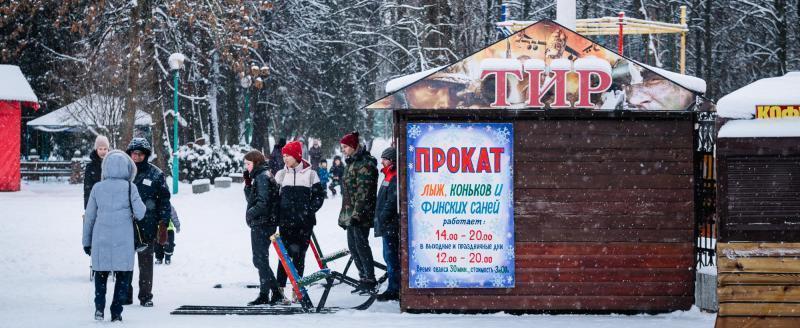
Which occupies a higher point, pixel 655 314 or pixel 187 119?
pixel 187 119

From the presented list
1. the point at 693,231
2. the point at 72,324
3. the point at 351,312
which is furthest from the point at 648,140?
the point at 72,324

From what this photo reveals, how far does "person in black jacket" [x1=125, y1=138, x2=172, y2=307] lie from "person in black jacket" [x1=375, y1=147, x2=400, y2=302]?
2119 mm

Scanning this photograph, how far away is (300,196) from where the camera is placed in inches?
443

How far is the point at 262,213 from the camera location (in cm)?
1116

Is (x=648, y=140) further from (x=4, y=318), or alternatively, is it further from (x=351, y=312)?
(x=4, y=318)

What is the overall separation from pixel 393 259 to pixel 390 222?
47cm

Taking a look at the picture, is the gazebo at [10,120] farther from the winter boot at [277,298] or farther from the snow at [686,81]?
the snow at [686,81]

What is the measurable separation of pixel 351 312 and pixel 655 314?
2.89 m

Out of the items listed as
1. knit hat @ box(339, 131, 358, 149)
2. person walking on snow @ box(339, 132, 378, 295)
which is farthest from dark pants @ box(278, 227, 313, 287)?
knit hat @ box(339, 131, 358, 149)

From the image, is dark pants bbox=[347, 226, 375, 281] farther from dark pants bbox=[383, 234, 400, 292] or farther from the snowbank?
the snowbank

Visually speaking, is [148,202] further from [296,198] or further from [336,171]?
[336,171]

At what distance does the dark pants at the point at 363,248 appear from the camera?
11.4 metres

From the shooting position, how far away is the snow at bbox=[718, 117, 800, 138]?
827 centimetres

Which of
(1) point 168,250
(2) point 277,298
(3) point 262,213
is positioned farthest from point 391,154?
(1) point 168,250
